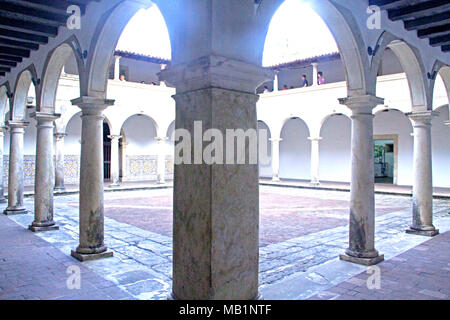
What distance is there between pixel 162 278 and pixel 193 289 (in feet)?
6.37

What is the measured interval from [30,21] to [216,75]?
4653 millimetres

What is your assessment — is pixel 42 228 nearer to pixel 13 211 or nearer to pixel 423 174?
pixel 13 211

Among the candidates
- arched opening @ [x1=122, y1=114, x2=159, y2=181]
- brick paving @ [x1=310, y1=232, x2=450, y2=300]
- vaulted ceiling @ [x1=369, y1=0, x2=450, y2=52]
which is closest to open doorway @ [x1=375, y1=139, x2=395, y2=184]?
arched opening @ [x1=122, y1=114, x2=159, y2=181]

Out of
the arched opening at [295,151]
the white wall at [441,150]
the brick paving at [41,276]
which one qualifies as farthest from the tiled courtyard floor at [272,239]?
the arched opening at [295,151]

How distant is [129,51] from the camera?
17234 millimetres

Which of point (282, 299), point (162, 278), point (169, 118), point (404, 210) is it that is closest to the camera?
point (282, 299)

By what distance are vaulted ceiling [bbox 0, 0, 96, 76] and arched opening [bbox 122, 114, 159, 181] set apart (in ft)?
40.8

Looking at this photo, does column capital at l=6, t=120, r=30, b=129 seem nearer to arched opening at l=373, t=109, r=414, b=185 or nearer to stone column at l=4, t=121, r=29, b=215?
stone column at l=4, t=121, r=29, b=215

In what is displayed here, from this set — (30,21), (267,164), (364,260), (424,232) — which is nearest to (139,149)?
(267,164)

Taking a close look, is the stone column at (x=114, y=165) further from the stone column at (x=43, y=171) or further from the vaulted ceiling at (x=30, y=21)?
the vaulted ceiling at (x=30, y=21)

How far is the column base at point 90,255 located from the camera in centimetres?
543

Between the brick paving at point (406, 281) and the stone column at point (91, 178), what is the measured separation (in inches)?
132

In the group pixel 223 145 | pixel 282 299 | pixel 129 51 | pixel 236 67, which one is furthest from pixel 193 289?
pixel 129 51
